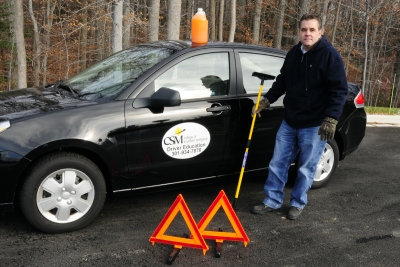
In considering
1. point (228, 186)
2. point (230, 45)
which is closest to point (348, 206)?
point (228, 186)

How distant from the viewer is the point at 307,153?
395cm

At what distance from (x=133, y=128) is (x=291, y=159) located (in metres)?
1.62

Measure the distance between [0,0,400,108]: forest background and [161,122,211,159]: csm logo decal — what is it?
19.5ft

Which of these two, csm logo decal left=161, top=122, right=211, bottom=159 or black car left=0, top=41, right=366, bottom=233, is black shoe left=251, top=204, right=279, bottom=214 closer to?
black car left=0, top=41, right=366, bottom=233

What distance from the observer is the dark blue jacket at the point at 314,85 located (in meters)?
3.62

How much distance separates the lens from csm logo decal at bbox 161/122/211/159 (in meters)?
3.70

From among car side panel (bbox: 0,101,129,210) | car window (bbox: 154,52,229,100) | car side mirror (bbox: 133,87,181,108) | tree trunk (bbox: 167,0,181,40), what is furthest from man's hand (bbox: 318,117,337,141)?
tree trunk (bbox: 167,0,181,40)

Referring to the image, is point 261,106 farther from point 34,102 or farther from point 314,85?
point 34,102

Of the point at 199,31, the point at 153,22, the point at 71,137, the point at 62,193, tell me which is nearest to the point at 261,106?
the point at 199,31

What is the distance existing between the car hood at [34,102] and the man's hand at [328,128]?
2.00m

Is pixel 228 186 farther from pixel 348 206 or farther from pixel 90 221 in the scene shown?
pixel 90 221

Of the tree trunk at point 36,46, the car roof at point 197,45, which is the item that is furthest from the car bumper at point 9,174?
the tree trunk at point 36,46

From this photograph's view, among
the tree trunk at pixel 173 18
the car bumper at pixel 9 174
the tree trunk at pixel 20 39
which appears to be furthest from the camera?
the tree trunk at pixel 20 39

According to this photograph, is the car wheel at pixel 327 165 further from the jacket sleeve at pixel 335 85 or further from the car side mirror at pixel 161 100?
the car side mirror at pixel 161 100
